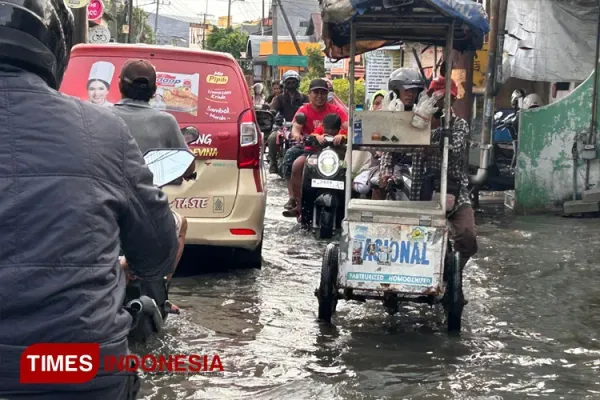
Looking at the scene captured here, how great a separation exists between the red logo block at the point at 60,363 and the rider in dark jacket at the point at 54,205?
0.01 metres

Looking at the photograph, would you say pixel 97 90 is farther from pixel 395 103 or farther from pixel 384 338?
pixel 384 338

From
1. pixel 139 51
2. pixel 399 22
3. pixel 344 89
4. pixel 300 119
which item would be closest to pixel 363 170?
pixel 300 119

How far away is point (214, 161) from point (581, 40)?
8.51m

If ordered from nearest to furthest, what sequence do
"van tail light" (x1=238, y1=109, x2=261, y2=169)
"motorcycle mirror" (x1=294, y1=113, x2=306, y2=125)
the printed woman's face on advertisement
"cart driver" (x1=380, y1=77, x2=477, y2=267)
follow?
1. "cart driver" (x1=380, y1=77, x2=477, y2=267)
2. the printed woman's face on advertisement
3. "van tail light" (x1=238, y1=109, x2=261, y2=169)
4. "motorcycle mirror" (x1=294, y1=113, x2=306, y2=125)

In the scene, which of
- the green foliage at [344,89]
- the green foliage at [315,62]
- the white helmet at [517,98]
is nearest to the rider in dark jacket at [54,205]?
the white helmet at [517,98]

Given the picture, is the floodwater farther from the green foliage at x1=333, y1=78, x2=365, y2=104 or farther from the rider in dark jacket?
the green foliage at x1=333, y1=78, x2=365, y2=104

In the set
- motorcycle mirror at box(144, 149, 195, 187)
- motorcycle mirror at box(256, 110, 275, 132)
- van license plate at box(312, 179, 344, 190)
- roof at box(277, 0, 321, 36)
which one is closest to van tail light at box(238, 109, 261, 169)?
motorcycle mirror at box(256, 110, 275, 132)

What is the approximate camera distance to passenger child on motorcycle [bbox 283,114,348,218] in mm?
9492

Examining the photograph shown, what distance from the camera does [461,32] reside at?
6.41 meters

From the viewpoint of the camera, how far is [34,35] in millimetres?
1945

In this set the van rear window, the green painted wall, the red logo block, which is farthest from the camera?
the green painted wall

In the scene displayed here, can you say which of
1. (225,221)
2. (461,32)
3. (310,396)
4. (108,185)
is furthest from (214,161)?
(108,185)

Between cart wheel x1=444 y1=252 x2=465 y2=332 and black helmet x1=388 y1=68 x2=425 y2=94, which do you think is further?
black helmet x1=388 y1=68 x2=425 y2=94

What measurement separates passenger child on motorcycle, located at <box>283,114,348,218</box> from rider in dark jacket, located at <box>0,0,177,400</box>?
24.1 ft
